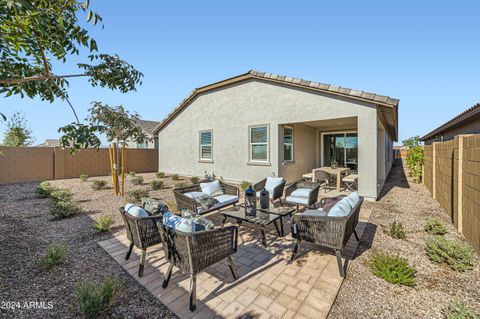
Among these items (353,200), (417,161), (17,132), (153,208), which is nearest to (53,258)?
(153,208)

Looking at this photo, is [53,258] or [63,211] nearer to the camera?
[53,258]

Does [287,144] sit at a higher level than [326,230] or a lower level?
higher

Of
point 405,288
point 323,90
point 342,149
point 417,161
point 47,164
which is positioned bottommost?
point 405,288

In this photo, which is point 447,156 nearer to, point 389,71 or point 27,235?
point 389,71

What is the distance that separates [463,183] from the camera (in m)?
4.63

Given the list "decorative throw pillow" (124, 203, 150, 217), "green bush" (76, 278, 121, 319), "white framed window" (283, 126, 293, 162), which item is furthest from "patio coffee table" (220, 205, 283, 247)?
"white framed window" (283, 126, 293, 162)

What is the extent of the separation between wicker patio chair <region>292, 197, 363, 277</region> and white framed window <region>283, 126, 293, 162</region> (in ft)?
21.4

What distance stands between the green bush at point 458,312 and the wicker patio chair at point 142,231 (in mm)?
3890

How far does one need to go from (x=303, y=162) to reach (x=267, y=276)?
876cm

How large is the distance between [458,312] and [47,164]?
61.7 ft

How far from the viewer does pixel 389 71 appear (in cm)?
1086

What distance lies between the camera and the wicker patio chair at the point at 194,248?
8.65 feet

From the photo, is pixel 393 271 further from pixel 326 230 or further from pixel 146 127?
pixel 146 127

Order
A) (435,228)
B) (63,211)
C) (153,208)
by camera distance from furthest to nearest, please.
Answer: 1. (63,211)
2. (435,228)
3. (153,208)
